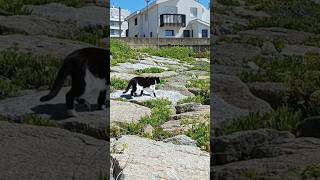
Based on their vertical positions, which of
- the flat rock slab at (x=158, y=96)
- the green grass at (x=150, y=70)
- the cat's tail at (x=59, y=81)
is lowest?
the flat rock slab at (x=158, y=96)

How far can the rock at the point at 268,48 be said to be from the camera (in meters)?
4.80

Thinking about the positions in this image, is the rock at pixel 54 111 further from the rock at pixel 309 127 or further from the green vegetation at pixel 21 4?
the rock at pixel 309 127

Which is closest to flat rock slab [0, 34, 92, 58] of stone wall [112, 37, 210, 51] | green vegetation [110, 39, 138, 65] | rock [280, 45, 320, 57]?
rock [280, 45, 320, 57]

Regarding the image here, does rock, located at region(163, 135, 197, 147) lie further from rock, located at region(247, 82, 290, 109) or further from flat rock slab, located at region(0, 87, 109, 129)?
flat rock slab, located at region(0, 87, 109, 129)

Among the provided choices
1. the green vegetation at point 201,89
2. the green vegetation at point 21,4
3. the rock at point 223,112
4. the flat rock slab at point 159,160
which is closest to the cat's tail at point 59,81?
the green vegetation at point 21,4

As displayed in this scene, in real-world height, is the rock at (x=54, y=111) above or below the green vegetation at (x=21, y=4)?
below

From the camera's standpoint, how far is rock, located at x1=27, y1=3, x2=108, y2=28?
4484 mm

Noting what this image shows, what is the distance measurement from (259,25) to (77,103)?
1.91m

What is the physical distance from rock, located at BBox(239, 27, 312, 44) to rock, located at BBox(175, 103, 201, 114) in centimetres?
189

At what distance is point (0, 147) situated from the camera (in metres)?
4.12

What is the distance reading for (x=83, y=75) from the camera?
Result: 441 centimetres

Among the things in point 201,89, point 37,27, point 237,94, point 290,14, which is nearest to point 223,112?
point 237,94

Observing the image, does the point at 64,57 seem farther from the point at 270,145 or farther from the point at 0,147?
the point at 270,145

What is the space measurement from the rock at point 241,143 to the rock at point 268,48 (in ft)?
2.62
